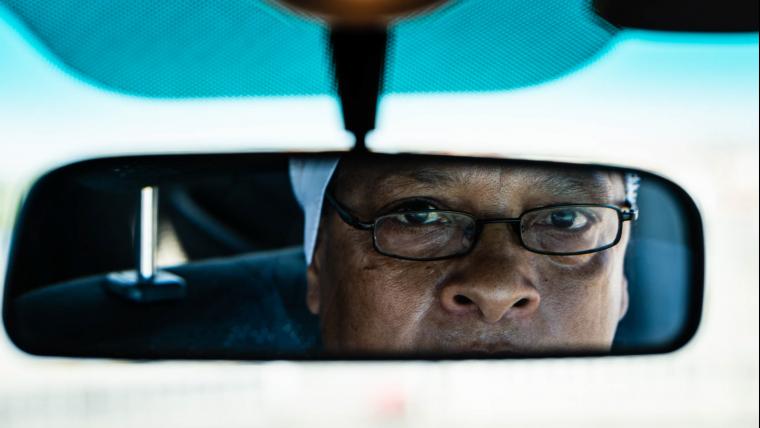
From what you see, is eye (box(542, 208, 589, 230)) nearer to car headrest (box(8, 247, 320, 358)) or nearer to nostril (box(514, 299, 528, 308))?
nostril (box(514, 299, 528, 308))

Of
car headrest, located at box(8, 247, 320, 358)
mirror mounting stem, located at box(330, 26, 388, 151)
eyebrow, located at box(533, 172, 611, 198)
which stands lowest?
car headrest, located at box(8, 247, 320, 358)

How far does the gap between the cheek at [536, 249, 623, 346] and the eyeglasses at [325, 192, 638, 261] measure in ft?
0.13

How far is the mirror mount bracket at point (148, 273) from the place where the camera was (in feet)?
8.84

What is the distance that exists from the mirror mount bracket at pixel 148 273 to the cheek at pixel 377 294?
68 cm

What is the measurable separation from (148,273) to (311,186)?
736 millimetres

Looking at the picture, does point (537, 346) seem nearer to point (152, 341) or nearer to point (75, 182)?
point (152, 341)

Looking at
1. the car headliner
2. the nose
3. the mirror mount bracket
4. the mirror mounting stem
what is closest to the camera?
the mirror mounting stem

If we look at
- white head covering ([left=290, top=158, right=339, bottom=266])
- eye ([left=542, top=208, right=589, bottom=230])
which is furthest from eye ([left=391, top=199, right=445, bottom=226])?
eye ([left=542, top=208, right=589, bottom=230])

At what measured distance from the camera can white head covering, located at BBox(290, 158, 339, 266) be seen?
2252mm

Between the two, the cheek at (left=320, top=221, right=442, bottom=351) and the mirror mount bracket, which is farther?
the mirror mount bracket

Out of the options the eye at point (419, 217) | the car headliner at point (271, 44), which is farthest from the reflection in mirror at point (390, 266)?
the car headliner at point (271, 44)

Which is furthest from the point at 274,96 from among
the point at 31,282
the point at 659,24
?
the point at 659,24

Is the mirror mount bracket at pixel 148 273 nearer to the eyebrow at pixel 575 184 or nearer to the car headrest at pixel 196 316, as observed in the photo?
the car headrest at pixel 196 316

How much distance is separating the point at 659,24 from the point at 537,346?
991 mm
